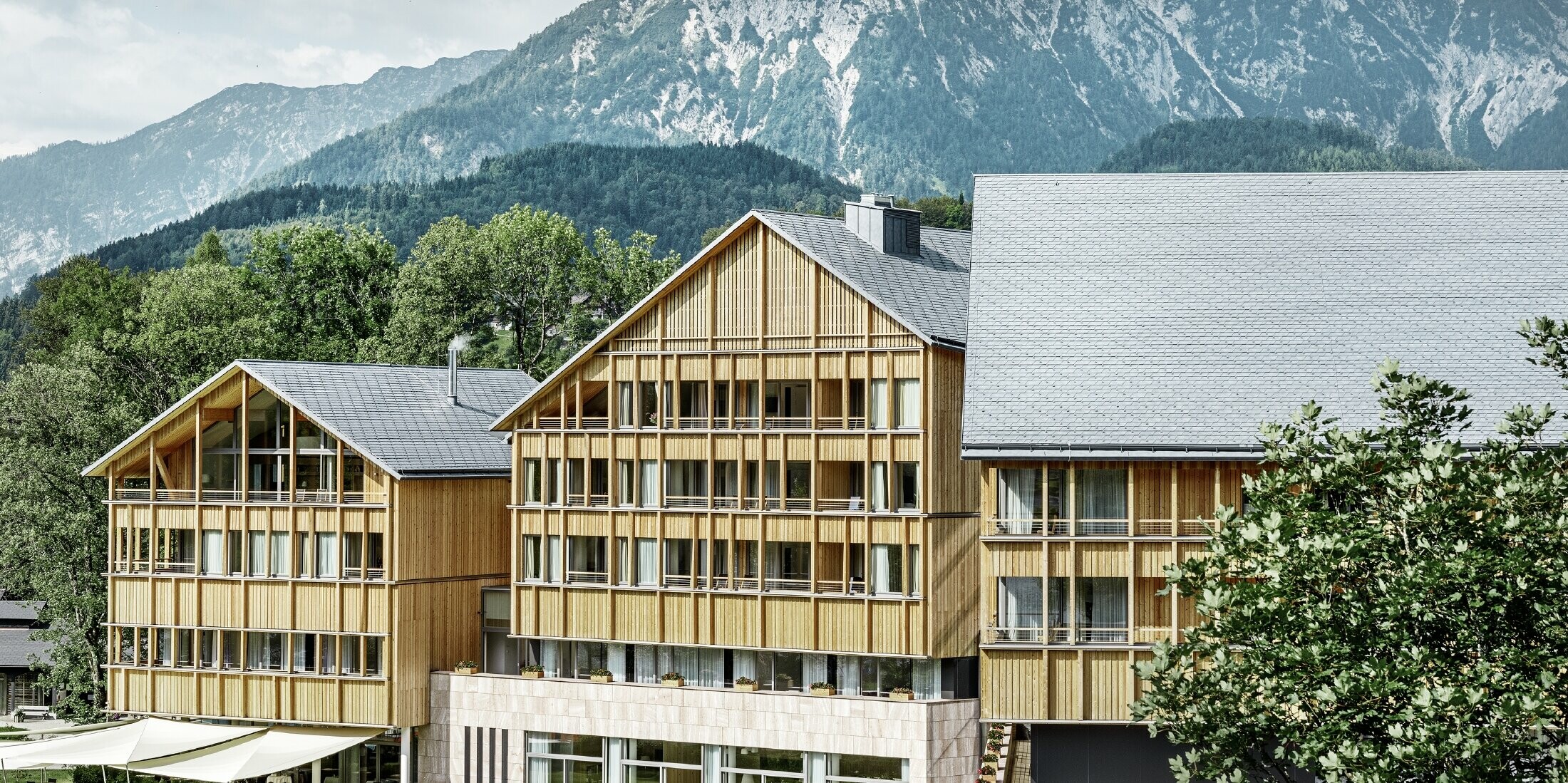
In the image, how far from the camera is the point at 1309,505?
27.4 metres

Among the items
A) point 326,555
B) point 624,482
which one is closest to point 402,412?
point 326,555

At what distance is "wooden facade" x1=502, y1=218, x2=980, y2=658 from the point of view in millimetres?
44688

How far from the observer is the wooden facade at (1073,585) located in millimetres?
39875

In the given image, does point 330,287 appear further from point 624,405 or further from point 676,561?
point 676,561

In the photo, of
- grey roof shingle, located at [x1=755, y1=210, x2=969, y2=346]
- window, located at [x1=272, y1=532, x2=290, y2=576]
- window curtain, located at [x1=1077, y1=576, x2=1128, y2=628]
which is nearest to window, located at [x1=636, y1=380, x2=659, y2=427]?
grey roof shingle, located at [x1=755, y1=210, x2=969, y2=346]

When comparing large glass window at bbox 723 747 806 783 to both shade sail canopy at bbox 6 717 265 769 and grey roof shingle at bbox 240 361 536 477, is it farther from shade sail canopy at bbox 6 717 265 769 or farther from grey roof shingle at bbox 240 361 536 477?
shade sail canopy at bbox 6 717 265 769

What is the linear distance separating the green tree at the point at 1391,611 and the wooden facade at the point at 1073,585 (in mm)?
11567

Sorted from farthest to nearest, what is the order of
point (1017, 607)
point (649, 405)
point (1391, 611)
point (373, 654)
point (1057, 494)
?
1. point (373, 654)
2. point (649, 405)
3. point (1017, 607)
4. point (1057, 494)
5. point (1391, 611)

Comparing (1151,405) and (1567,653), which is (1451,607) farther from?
(1151,405)

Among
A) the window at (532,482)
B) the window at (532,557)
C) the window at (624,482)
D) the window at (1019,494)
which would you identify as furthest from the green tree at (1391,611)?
the window at (532,482)

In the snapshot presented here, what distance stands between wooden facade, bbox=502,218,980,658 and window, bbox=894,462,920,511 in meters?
0.03

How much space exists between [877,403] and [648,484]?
22.0ft

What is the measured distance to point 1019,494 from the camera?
40.5 m

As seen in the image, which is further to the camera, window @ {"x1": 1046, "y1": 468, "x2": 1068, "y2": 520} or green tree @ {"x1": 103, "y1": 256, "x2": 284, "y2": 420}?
green tree @ {"x1": 103, "y1": 256, "x2": 284, "y2": 420}
